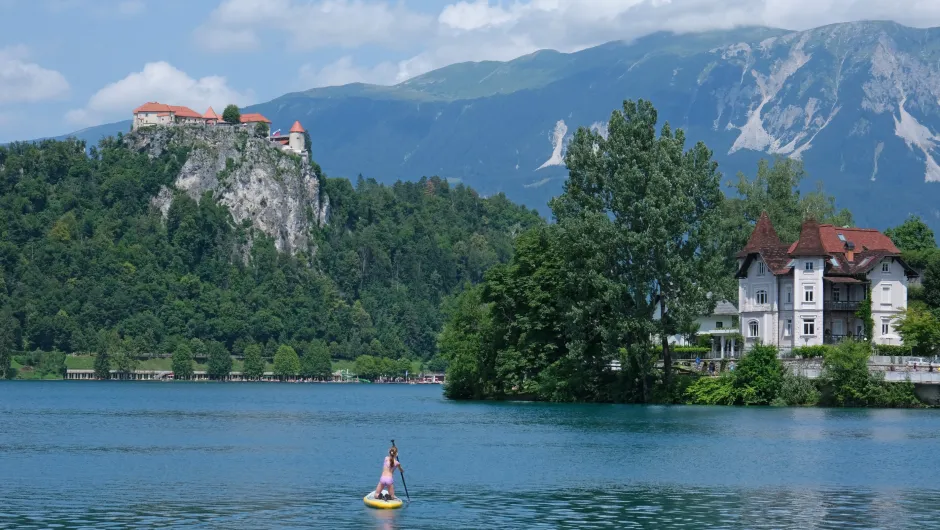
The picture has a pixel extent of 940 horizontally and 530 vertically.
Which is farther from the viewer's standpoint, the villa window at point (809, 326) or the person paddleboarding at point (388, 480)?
the villa window at point (809, 326)

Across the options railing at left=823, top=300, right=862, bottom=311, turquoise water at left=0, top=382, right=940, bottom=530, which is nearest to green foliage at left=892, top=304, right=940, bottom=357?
railing at left=823, top=300, right=862, bottom=311

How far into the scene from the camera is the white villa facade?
108750 mm

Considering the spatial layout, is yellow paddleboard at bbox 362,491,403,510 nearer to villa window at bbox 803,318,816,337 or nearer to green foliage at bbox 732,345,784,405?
green foliage at bbox 732,345,784,405

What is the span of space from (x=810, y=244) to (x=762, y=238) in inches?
246

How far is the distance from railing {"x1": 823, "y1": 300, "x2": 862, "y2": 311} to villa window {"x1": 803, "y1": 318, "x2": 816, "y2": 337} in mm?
1423

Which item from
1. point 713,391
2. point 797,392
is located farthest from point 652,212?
point 797,392

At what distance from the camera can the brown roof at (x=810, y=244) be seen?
108 meters

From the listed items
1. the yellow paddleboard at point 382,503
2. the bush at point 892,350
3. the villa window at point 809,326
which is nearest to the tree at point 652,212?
the bush at point 892,350

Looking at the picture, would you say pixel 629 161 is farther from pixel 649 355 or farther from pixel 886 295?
pixel 886 295

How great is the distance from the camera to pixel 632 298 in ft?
323

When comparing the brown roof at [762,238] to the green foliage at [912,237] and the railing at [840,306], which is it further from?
the green foliage at [912,237]

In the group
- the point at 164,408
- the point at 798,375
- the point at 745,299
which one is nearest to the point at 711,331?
the point at 745,299

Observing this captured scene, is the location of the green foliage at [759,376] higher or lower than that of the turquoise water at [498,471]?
higher

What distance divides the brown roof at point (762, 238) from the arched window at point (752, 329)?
5352mm
